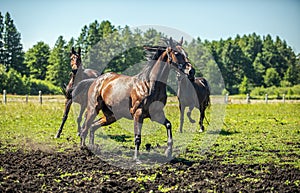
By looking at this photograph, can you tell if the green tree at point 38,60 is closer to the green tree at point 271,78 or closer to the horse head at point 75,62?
the green tree at point 271,78

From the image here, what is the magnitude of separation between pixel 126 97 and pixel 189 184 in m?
3.36

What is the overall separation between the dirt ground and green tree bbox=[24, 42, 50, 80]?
6477 cm

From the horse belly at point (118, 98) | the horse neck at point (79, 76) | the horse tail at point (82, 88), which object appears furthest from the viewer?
the horse neck at point (79, 76)

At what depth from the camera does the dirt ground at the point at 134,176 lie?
22.0ft

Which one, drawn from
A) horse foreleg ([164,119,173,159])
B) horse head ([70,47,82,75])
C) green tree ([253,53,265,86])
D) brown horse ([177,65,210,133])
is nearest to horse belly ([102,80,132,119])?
horse foreleg ([164,119,173,159])

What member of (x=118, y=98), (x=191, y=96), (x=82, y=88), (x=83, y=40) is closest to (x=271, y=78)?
(x=83, y=40)

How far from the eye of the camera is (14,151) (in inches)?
408

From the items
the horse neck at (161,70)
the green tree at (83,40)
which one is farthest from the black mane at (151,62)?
the green tree at (83,40)

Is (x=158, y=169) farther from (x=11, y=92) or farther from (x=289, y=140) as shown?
(x=11, y=92)

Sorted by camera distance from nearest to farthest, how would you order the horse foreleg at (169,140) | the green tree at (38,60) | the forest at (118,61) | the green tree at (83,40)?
the horse foreleg at (169,140) → the forest at (118,61) → the green tree at (83,40) → the green tree at (38,60)

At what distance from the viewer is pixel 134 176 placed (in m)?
7.75

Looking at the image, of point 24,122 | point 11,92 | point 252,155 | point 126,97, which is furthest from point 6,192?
point 11,92

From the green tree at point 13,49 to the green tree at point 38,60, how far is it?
4.41 ft

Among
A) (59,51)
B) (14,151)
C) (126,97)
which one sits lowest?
(14,151)
